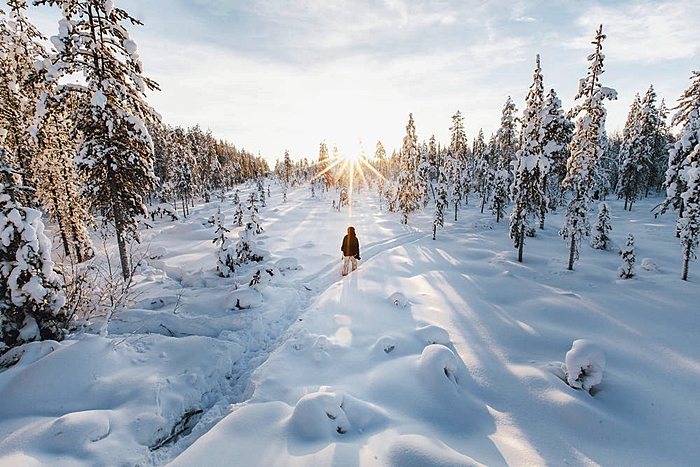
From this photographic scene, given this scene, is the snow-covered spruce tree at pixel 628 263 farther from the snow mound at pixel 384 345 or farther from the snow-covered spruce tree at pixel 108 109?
the snow-covered spruce tree at pixel 108 109

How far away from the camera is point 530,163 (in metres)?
18.5

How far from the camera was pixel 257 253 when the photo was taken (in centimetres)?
1659

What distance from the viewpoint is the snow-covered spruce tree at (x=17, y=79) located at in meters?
13.3

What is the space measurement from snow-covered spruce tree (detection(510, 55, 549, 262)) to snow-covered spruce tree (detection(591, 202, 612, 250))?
675cm

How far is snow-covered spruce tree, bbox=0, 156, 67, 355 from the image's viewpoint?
236 inches

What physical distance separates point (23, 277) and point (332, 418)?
6.96 metres

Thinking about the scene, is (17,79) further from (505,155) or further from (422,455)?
(505,155)

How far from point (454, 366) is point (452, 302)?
5452mm

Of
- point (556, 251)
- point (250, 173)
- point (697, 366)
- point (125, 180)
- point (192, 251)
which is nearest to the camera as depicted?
point (697, 366)

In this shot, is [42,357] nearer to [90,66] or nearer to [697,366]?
[90,66]

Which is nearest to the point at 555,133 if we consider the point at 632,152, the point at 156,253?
the point at 156,253

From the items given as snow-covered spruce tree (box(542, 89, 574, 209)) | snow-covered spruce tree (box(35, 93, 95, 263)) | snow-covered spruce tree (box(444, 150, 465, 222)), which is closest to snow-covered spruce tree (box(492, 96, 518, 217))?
snow-covered spruce tree (box(444, 150, 465, 222))

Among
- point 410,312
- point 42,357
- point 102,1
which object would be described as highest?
point 102,1

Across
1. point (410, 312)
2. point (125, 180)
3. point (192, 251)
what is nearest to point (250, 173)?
point (192, 251)
